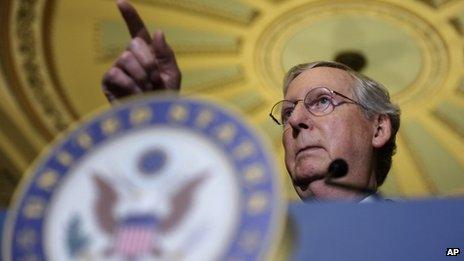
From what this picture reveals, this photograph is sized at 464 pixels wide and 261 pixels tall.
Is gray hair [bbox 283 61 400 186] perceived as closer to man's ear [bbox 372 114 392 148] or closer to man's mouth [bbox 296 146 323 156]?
man's ear [bbox 372 114 392 148]

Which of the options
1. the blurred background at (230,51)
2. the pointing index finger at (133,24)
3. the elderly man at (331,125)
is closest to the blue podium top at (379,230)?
the elderly man at (331,125)

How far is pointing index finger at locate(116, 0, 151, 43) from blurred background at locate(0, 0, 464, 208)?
4.19m

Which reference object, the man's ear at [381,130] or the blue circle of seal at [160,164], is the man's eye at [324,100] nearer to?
the man's ear at [381,130]

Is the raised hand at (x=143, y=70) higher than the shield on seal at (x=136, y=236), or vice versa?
the raised hand at (x=143, y=70)

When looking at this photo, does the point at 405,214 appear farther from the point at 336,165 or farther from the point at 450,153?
the point at 450,153

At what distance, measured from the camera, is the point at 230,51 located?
579 cm

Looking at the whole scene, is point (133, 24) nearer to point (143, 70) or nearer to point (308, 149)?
point (143, 70)

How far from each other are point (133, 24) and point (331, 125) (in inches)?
20.1

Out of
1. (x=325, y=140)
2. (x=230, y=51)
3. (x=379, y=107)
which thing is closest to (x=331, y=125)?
(x=325, y=140)

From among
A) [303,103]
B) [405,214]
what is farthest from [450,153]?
[405,214]

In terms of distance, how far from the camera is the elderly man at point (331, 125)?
123 cm

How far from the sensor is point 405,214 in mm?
837

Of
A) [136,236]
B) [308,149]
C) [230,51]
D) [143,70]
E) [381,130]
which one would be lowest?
[136,236]

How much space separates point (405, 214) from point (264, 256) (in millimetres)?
230
